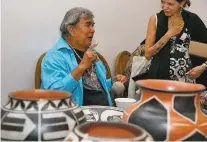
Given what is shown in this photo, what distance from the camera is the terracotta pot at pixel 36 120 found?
0.60 metres

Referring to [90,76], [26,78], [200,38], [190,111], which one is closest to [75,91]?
[90,76]

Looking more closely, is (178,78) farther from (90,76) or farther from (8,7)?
(8,7)

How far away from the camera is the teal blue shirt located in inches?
61.9

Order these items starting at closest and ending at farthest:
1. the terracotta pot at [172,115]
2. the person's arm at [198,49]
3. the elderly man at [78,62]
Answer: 1. the terracotta pot at [172,115]
2. the elderly man at [78,62]
3. the person's arm at [198,49]

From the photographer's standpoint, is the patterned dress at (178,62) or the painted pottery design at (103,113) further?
the patterned dress at (178,62)

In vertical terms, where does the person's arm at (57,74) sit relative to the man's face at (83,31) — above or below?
below

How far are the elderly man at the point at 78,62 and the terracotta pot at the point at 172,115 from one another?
1.03 metres

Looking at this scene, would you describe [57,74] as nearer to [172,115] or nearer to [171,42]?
[171,42]

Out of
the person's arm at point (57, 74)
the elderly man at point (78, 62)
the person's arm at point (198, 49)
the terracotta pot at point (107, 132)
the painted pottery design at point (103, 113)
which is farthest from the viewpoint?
the person's arm at point (198, 49)

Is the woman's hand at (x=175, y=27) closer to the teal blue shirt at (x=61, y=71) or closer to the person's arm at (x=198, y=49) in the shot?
the person's arm at (x=198, y=49)

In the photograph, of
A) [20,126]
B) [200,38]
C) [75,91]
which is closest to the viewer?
[20,126]

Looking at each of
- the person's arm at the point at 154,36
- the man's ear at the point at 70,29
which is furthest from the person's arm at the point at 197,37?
the man's ear at the point at 70,29

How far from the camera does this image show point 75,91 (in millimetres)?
1744

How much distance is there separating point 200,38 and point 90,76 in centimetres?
81
